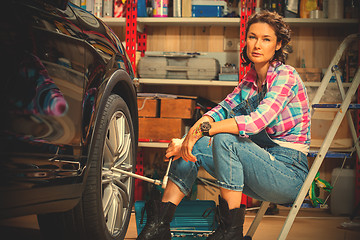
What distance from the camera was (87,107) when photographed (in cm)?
154

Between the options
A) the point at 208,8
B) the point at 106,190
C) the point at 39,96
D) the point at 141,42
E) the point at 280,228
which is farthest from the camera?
the point at 141,42

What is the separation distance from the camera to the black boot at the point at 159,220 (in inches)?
73.3

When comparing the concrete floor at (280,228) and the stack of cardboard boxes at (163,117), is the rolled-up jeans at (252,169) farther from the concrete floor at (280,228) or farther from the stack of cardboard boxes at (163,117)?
the stack of cardboard boxes at (163,117)

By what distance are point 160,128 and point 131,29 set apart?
2.74ft

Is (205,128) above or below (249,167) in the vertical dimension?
above

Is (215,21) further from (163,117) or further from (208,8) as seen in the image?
(163,117)

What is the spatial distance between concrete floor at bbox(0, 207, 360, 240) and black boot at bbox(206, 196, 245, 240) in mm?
763

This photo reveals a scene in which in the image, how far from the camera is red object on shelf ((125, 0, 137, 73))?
3721 mm

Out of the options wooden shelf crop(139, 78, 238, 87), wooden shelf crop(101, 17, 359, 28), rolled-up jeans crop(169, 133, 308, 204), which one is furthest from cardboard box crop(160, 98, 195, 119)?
rolled-up jeans crop(169, 133, 308, 204)

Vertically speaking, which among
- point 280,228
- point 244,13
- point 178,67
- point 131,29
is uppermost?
point 244,13

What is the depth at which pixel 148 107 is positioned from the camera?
11.9 feet

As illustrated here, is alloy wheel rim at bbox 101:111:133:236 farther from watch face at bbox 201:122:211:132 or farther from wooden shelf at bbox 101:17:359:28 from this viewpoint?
wooden shelf at bbox 101:17:359:28

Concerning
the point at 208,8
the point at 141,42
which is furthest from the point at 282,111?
the point at 141,42

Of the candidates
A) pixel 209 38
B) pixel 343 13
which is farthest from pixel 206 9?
pixel 343 13
